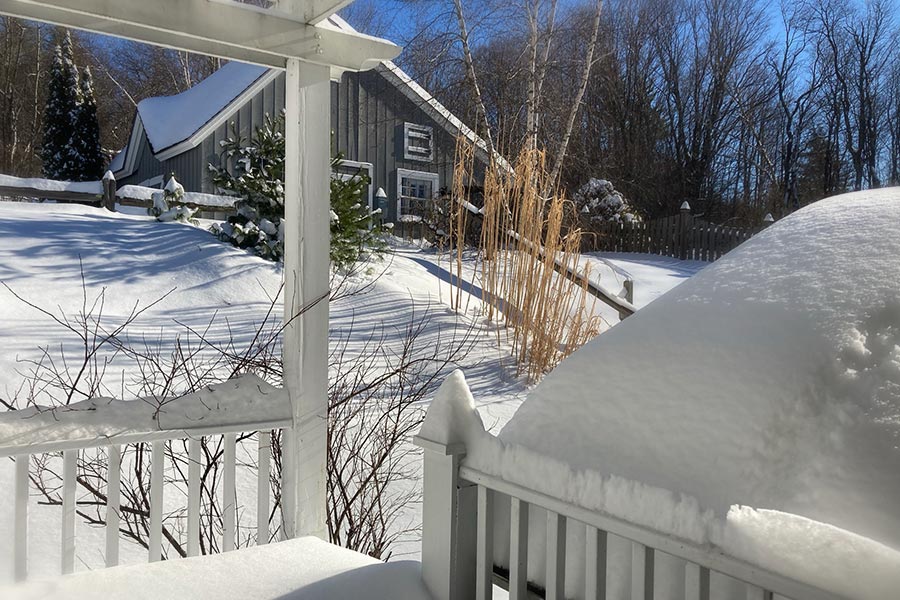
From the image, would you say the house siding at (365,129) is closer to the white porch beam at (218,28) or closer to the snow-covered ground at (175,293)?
the snow-covered ground at (175,293)

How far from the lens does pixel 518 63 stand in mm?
9516

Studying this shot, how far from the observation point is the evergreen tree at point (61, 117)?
14703 millimetres

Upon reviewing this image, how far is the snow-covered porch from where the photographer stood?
196 centimetres

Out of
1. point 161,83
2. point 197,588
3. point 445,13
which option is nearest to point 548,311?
point 197,588

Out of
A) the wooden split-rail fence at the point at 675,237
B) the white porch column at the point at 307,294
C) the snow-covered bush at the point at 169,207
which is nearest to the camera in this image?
the white porch column at the point at 307,294

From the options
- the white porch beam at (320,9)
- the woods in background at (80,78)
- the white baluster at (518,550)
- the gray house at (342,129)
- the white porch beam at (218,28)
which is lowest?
the white baluster at (518,550)

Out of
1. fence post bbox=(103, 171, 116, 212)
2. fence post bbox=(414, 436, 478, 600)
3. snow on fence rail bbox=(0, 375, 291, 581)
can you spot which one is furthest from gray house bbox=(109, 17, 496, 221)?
fence post bbox=(414, 436, 478, 600)

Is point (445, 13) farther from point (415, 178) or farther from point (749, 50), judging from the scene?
point (749, 50)

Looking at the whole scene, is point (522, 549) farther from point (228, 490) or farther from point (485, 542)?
point (228, 490)

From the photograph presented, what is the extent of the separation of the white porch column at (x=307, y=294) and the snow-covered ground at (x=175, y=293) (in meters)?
1.09

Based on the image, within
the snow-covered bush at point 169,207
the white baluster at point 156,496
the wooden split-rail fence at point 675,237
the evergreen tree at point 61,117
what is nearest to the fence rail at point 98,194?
the snow-covered bush at point 169,207

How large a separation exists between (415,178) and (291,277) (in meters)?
11.1

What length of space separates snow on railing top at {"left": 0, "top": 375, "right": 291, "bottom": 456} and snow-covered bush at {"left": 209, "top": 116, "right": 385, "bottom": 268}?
400 centimetres

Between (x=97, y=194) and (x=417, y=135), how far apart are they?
5.97m
